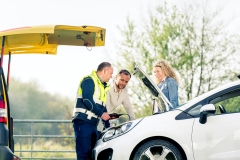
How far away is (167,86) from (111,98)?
3.50 ft

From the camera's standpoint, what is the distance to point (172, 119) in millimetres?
8203

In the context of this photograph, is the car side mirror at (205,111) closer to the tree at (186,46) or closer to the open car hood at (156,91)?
the open car hood at (156,91)

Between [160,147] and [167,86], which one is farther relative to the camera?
[167,86]

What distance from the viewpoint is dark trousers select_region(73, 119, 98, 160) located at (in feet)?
30.8

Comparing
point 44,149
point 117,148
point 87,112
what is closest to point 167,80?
point 87,112

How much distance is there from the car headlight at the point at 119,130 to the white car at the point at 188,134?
4 cm

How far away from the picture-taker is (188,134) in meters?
8.08

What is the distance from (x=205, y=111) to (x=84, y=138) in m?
2.21

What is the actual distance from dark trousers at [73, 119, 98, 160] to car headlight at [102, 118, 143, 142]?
522 millimetres

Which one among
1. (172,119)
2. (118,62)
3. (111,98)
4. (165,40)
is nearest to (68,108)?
(118,62)

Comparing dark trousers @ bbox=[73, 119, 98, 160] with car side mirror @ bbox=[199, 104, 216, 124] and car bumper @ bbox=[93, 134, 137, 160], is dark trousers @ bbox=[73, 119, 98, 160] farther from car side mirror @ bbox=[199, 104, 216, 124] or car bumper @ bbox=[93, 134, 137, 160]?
car side mirror @ bbox=[199, 104, 216, 124]

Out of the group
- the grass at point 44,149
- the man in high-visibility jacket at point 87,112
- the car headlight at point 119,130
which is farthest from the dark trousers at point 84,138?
the grass at point 44,149

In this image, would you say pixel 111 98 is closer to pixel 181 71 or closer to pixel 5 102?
pixel 5 102

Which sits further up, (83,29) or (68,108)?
(83,29)
